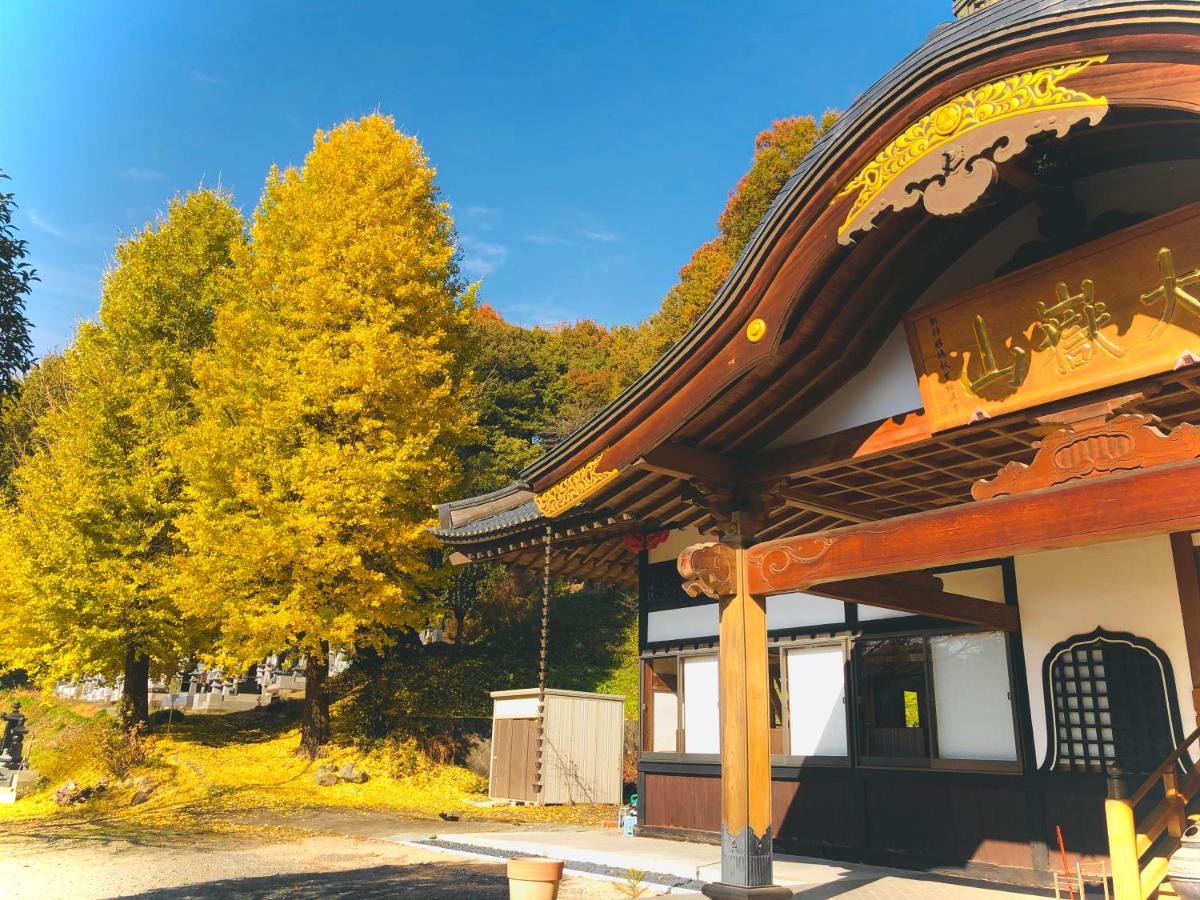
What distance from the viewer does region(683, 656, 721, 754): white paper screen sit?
1066cm

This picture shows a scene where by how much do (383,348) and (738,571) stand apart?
1271 centimetres

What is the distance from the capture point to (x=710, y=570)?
6.02m

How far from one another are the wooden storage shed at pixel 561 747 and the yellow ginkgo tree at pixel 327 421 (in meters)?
3.94

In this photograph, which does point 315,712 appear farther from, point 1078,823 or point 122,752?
point 1078,823

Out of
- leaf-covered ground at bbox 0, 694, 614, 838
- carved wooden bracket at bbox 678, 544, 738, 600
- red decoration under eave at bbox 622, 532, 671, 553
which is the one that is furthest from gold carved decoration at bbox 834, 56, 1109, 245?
leaf-covered ground at bbox 0, 694, 614, 838

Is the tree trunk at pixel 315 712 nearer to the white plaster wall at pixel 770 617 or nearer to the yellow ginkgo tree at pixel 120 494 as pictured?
the yellow ginkgo tree at pixel 120 494

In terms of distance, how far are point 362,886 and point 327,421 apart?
11.2 metres

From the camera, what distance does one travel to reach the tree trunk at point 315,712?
58.8 ft

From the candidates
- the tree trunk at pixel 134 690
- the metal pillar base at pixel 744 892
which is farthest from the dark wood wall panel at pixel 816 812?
the tree trunk at pixel 134 690

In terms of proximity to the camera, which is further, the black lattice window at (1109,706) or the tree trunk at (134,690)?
the tree trunk at (134,690)

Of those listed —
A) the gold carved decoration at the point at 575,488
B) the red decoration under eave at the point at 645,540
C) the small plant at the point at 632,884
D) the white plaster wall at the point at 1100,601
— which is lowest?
the small plant at the point at 632,884

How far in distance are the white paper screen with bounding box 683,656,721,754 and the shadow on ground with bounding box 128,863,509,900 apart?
3.06 m

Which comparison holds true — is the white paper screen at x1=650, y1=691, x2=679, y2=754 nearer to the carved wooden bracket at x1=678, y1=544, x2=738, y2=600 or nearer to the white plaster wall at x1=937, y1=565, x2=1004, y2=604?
the white plaster wall at x1=937, y1=565, x2=1004, y2=604

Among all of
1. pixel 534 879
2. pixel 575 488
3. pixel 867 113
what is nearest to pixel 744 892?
pixel 534 879
